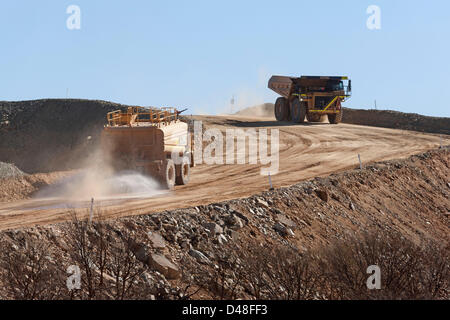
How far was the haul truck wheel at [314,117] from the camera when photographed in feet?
159

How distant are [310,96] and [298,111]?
2.07 meters

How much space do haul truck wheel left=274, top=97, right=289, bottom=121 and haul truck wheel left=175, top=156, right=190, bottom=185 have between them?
24.7m

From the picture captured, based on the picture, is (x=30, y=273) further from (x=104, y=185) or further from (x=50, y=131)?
(x=50, y=131)

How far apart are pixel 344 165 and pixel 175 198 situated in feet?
38.5

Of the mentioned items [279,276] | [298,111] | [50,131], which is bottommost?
[279,276]

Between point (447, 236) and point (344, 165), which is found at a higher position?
point (344, 165)

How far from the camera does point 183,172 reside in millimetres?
25875

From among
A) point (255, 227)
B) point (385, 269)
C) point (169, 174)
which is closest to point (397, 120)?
point (169, 174)

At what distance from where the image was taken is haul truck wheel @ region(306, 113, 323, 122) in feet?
159

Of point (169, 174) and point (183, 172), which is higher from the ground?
point (169, 174)

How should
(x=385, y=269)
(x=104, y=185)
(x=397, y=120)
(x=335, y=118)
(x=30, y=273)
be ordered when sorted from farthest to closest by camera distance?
(x=397, y=120), (x=335, y=118), (x=104, y=185), (x=385, y=269), (x=30, y=273)
